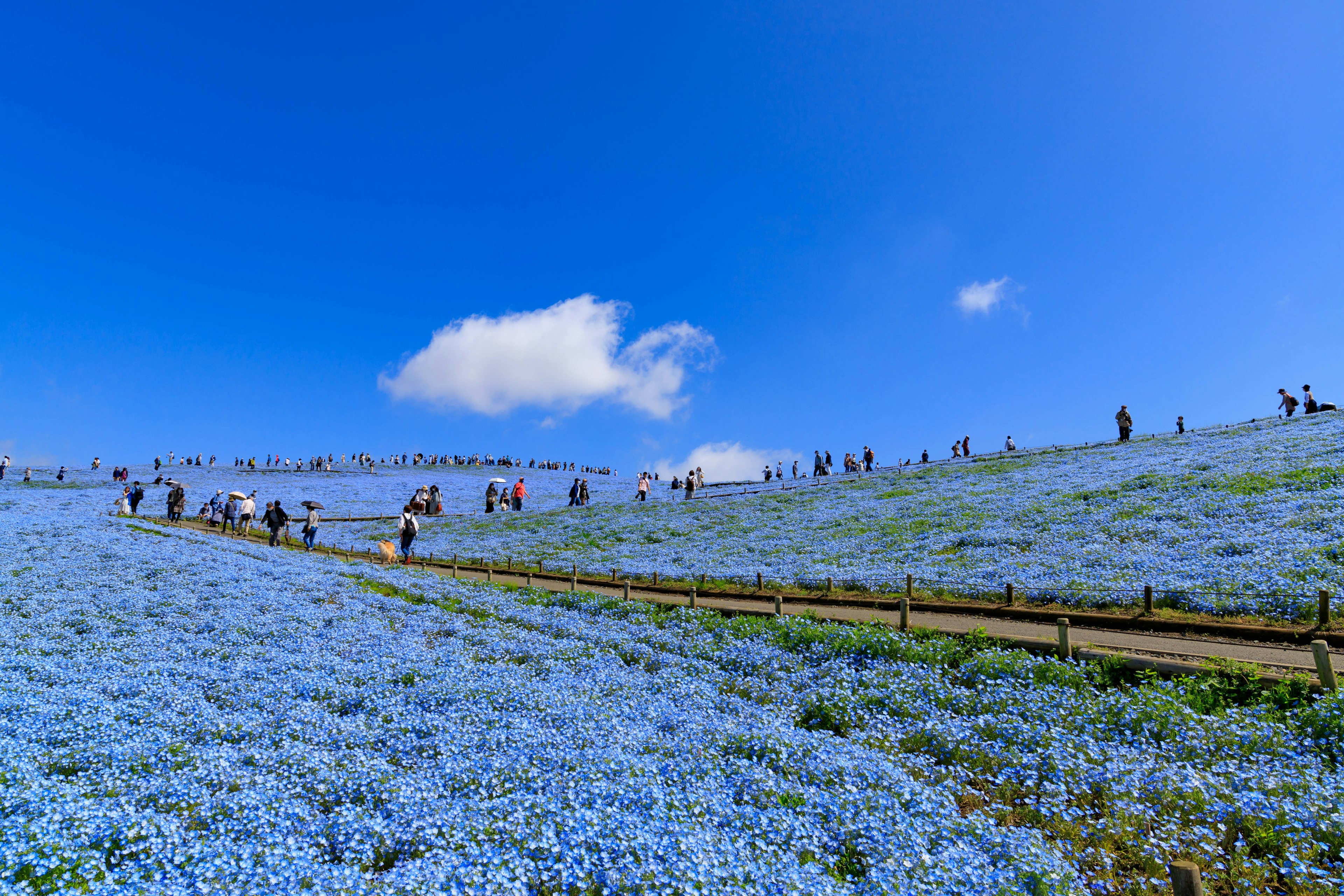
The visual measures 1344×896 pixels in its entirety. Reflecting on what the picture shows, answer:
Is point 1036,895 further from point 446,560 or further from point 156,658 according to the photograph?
point 446,560

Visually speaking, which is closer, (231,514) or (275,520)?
(275,520)

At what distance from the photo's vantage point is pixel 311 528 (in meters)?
30.2

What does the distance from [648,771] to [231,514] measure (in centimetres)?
3883

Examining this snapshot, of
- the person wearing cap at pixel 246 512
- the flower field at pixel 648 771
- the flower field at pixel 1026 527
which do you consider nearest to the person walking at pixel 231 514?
the person wearing cap at pixel 246 512

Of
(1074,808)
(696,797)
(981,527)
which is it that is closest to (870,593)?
(981,527)

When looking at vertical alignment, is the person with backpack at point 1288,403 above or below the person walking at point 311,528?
above

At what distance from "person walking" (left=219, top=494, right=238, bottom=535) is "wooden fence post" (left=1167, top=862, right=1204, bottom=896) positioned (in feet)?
133

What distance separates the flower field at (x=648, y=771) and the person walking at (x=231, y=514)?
2496 centimetres

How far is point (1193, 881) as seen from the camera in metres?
4.16

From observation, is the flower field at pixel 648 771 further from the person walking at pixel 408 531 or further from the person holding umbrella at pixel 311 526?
the person holding umbrella at pixel 311 526

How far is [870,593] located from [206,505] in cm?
4220

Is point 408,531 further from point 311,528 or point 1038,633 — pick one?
point 1038,633

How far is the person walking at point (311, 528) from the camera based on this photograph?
3009 cm

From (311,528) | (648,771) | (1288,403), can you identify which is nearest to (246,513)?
(311,528)
